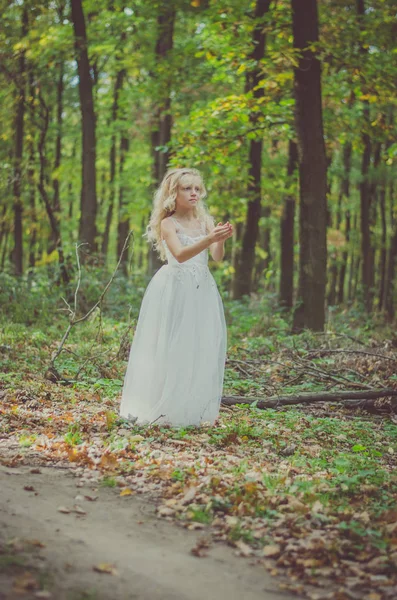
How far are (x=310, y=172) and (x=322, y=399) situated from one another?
5.55 metres

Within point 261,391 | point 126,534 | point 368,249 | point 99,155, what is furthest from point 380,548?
point 99,155

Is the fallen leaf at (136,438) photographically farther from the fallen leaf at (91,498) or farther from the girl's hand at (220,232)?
the girl's hand at (220,232)

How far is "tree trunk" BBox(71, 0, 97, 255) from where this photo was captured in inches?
631

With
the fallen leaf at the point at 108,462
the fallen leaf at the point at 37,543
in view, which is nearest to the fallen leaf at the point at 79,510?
the fallen leaf at the point at 37,543

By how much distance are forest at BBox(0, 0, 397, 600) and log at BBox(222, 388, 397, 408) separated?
0.02 m

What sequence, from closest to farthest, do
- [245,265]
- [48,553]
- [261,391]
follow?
1. [48,553]
2. [261,391]
3. [245,265]

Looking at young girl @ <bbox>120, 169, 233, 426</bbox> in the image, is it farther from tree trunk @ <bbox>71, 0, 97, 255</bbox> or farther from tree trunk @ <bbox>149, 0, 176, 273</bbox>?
tree trunk @ <bbox>149, 0, 176, 273</bbox>

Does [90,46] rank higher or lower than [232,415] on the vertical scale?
higher

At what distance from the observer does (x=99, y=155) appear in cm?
3038

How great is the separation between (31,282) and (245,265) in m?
6.28

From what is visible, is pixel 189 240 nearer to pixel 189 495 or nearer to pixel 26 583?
pixel 189 495

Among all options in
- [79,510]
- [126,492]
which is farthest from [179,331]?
[79,510]

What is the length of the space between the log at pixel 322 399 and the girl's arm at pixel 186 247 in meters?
2.20

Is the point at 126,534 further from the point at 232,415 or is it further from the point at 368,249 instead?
the point at 368,249
